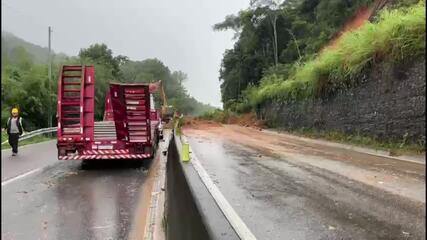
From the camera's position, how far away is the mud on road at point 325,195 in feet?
24.2

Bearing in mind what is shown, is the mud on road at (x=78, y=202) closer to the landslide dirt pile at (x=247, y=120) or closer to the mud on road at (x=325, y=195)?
the mud on road at (x=325, y=195)

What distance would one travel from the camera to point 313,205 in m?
9.14

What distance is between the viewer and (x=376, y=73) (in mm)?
20141

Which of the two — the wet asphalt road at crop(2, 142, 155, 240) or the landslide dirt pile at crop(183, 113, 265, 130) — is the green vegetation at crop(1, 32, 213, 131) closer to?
the wet asphalt road at crop(2, 142, 155, 240)

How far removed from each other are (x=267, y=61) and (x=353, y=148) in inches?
1611

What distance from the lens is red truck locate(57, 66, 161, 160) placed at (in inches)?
603

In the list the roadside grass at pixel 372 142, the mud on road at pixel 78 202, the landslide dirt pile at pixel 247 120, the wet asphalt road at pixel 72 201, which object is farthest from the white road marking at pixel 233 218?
the landslide dirt pile at pixel 247 120

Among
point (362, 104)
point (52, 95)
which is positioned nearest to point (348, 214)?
point (362, 104)

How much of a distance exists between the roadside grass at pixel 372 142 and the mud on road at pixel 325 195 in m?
1.27

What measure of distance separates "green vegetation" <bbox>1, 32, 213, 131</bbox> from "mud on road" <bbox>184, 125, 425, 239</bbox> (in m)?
2.75

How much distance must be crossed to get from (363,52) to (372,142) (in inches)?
141

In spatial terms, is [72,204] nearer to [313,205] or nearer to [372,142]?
[313,205]

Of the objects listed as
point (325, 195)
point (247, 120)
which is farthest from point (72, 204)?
point (247, 120)

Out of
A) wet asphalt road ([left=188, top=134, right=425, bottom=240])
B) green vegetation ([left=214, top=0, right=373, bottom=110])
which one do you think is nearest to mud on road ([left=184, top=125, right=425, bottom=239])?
wet asphalt road ([left=188, top=134, right=425, bottom=240])
